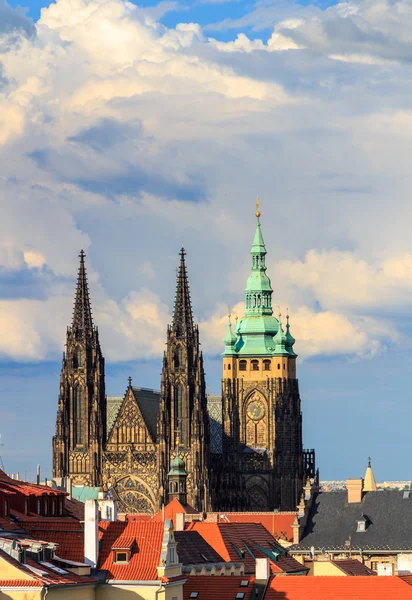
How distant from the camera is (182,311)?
606 feet

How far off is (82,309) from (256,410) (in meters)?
19.8

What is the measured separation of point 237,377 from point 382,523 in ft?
193

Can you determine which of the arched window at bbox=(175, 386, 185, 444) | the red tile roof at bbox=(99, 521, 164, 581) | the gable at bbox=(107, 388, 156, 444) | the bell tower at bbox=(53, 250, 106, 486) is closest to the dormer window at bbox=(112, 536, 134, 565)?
the red tile roof at bbox=(99, 521, 164, 581)

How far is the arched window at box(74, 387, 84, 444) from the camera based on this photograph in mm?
184375

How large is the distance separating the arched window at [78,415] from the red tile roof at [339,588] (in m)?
97.8

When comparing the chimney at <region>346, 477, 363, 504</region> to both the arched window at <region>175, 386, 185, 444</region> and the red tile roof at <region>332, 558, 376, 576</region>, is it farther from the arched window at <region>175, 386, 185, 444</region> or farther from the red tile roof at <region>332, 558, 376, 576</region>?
the arched window at <region>175, 386, 185, 444</region>

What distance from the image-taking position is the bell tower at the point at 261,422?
187 metres

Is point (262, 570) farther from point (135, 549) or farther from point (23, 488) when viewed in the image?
point (23, 488)

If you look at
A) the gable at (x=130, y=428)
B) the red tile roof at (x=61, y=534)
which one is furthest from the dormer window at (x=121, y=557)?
the gable at (x=130, y=428)

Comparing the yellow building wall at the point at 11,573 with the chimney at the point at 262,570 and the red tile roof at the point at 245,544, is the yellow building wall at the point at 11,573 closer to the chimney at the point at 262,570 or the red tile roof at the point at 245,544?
the chimney at the point at 262,570

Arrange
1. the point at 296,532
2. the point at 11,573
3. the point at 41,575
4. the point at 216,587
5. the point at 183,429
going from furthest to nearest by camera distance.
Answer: the point at 183,429, the point at 296,532, the point at 216,587, the point at 41,575, the point at 11,573

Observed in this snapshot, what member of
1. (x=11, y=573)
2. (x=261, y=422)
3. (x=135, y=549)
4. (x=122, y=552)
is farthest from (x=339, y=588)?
(x=261, y=422)

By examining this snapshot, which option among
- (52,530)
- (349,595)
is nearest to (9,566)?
(52,530)

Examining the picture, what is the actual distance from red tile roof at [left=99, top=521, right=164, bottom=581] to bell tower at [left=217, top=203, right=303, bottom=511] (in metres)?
105
